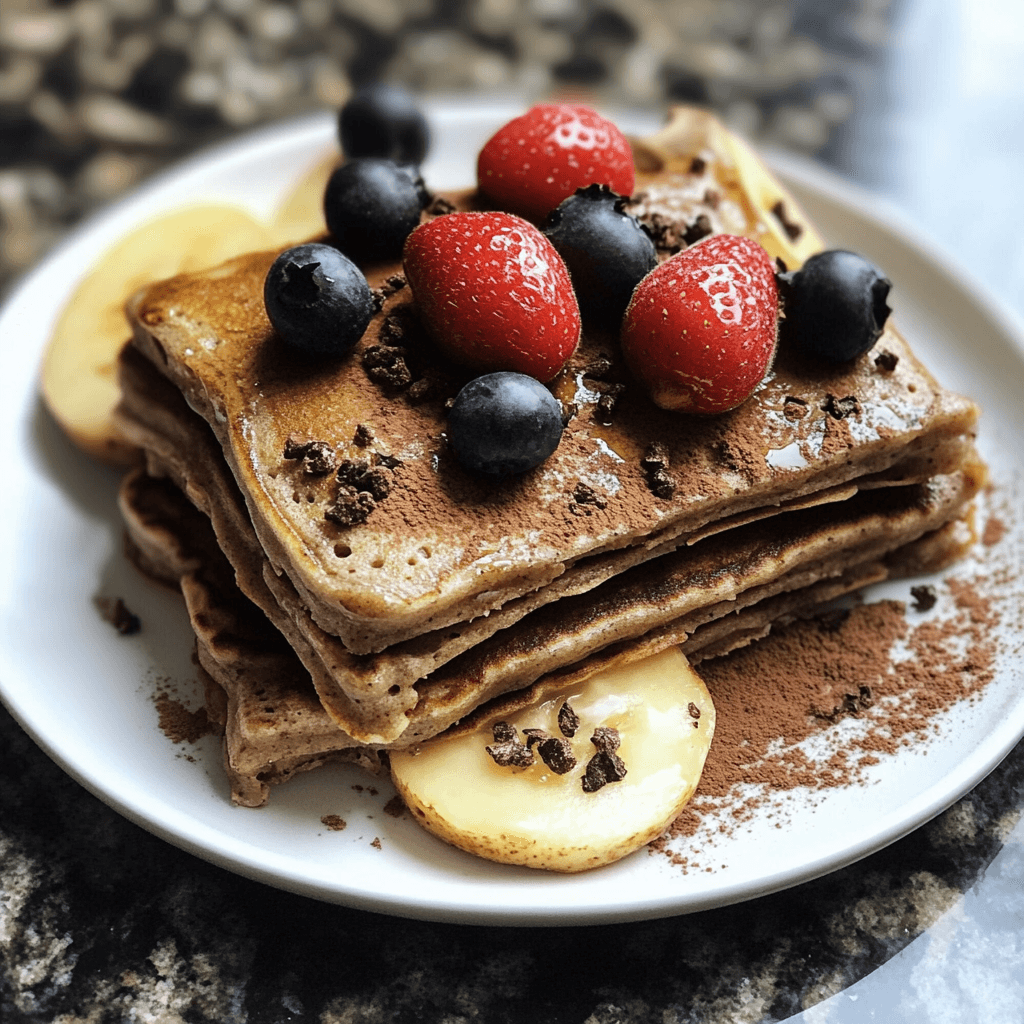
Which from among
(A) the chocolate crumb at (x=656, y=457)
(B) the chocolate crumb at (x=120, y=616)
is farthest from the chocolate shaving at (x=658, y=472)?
(B) the chocolate crumb at (x=120, y=616)

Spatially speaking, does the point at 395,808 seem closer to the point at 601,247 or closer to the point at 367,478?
the point at 367,478

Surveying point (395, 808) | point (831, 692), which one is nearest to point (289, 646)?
point (395, 808)

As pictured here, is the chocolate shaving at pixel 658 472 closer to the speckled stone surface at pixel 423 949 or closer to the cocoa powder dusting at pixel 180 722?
the speckled stone surface at pixel 423 949

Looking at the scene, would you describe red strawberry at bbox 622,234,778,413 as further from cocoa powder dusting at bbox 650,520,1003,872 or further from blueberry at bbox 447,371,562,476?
cocoa powder dusting at bbox 650,520,1003,872

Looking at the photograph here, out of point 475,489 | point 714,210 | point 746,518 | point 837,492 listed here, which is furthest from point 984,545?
point 475,489

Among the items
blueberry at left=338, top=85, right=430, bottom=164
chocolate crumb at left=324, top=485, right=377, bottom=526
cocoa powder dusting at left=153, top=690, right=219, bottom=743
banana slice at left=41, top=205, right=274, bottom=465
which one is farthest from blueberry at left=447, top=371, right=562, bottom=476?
blueberry at left=338, top=85, right=430, bottom=164

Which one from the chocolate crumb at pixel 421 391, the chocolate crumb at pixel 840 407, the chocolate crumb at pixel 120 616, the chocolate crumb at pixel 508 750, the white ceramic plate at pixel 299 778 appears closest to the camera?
the white ceramic plate at pixel 299 778
